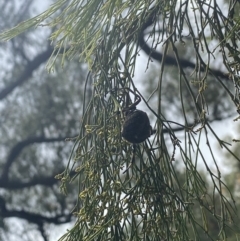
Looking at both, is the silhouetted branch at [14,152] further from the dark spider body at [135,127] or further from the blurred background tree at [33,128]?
the dark spider body at [135,127]

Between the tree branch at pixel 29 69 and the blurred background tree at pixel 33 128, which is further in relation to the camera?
the tree branch at pixel 29 69

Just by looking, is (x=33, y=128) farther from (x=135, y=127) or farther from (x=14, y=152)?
(x=135, y=127)

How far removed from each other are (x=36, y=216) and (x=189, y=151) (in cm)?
246

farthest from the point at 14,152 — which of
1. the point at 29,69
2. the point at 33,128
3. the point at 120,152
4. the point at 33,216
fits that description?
the point at 120,152

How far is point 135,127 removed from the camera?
2.36 ft

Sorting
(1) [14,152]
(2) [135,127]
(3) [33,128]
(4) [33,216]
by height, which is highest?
(3) [33,128]

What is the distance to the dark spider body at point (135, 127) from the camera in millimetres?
723

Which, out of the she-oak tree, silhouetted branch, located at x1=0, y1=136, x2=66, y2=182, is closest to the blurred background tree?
silhouetted branch, located at x1=0, y1=136, x2=66, y2=182

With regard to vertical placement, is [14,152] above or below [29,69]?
below

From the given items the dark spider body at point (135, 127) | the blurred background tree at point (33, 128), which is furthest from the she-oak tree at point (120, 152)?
the blurred background tree at point (33, 128)

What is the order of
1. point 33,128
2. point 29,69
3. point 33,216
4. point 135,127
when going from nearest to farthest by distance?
point 135,127
point 33,216
point 33,128
point 29,69

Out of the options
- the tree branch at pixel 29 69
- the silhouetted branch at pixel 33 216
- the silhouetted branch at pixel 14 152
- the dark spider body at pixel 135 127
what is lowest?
the dark spider body at pixel 135 127

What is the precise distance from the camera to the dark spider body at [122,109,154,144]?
0.72 m

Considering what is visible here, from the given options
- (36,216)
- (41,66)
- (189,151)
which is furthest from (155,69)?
(189,151)
